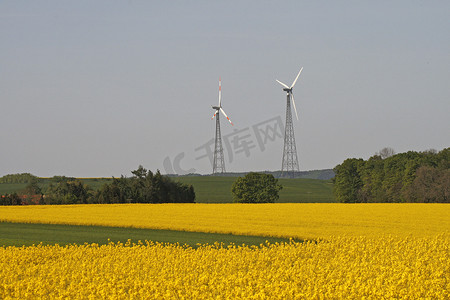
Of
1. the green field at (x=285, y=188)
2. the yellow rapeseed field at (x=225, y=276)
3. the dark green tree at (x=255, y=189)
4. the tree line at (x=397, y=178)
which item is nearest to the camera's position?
the yellow rapeseed field at (x=225, y=276)

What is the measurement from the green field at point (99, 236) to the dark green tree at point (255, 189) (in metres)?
40.9

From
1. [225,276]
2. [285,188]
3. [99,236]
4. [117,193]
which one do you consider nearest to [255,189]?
[117,193]

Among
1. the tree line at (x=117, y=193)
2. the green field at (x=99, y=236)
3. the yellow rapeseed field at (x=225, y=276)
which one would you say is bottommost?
the green field at (x=99, y=236)

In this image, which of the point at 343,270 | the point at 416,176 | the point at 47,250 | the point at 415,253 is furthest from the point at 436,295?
the point at 416,176

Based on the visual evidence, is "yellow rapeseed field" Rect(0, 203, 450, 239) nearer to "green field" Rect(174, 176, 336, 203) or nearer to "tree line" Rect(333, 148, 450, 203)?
"tree line" Rect(333, 148, 450, 203)

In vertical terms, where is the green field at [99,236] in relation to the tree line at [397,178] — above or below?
below

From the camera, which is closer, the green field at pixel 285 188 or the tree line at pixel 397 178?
the tree line at pixel 397 178

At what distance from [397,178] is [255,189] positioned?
72.6 ft

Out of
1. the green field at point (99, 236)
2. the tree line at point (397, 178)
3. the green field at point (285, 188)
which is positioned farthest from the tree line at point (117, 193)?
the green field at point (99, 236)

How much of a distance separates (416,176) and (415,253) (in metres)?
63.3

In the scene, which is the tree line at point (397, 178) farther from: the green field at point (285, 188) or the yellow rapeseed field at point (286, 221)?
the yellow rapeseed field at point (286, 221)

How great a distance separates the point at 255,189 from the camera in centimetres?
8250

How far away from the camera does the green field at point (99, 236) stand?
109 feet

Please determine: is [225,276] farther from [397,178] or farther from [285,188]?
[285,188]
